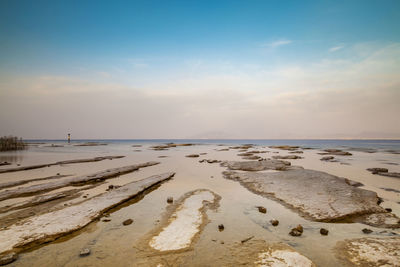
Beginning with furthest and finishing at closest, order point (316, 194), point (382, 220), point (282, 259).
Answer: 1. point (316, 194)
2. point (382, 220)
3. point (282, 259)

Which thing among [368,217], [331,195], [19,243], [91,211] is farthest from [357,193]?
[19,243]

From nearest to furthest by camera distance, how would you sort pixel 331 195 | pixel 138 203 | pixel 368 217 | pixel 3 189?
pixel 368 217 → pixel 138 203 → pixel 331 195 → pixel 3 189

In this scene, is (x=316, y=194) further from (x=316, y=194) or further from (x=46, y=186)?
(x=46, y=186)

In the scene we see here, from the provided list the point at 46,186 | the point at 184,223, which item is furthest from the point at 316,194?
the point at 46,186

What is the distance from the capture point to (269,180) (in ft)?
55.1

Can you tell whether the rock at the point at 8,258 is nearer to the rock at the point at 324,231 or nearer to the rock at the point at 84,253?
the rock at the point at 84,253

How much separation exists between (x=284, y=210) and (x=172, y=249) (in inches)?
278

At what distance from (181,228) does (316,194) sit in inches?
395

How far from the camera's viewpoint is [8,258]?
19.0ft

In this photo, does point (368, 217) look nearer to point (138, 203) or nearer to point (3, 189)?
point (138, 203)

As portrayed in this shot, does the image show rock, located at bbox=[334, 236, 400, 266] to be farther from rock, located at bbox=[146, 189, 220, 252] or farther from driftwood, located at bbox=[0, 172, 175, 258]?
driftwood, located at bbox=[0, 172, 175, 258]

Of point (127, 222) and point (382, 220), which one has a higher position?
point (127, 222)

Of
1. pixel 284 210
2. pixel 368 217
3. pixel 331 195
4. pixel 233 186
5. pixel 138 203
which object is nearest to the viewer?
pixel 368 217

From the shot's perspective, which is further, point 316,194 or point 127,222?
point 316,194
